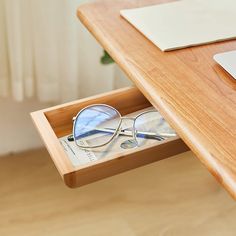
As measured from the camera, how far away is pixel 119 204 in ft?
5.09

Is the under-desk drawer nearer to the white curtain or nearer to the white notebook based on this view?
the white notebook

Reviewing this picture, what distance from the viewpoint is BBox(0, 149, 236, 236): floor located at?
1.47 m

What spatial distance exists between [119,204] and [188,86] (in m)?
0.86

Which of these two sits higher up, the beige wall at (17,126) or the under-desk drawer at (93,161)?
the under-desk drawer at (93,161)

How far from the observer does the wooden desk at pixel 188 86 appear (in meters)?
0.63

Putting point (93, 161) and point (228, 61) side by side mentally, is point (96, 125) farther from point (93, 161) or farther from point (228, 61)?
point (228, 61)

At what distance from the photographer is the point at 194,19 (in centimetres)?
96

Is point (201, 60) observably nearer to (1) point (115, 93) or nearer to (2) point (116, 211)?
(1) point (115, 93)

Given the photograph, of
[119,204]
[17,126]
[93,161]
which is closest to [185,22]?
[93,161]

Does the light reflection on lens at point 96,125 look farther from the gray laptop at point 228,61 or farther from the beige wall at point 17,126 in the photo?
the beige wall at point 17,126

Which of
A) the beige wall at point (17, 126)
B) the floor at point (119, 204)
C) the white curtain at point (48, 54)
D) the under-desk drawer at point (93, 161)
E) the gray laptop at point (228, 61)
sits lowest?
the floor at point (119, 204)

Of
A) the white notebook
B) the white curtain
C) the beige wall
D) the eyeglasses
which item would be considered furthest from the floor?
the white notebook

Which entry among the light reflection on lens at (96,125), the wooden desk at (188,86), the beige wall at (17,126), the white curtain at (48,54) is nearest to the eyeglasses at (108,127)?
the light reflection on lens at (96,125)

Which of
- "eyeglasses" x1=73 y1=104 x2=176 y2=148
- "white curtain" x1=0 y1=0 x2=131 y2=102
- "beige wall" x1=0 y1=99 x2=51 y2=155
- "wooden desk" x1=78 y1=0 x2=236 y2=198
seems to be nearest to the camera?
"wooden desk" x1=78 y1=0 x2=236 y2=198
